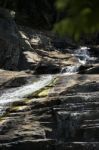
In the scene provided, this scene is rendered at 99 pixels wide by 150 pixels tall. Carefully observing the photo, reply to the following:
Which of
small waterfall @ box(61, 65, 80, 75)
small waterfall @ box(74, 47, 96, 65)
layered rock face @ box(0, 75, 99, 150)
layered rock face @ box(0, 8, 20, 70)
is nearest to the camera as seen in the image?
layered rock face @ box(0, 75, 99, 150)

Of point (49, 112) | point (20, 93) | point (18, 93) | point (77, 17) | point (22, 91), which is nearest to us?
point (77, 17)

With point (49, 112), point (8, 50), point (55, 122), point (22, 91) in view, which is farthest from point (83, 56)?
point (55, 122)

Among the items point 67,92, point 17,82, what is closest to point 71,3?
point 67,92

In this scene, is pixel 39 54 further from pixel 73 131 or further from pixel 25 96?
pixel 73 131

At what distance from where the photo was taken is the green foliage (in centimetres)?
495

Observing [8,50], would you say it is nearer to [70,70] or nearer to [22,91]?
[70,70]

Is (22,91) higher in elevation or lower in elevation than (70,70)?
lower

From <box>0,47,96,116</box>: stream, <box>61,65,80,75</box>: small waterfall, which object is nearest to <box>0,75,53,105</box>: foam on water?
<box>0,47,96,116</box>: stream

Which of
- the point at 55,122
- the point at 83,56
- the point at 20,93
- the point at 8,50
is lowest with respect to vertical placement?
the point at 55,122

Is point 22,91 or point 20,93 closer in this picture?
point 20,93

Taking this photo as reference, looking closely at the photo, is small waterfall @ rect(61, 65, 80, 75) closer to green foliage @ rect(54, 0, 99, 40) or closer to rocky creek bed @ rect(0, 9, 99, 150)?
rocky creek bed @ rect(0, 9, 99, 150)

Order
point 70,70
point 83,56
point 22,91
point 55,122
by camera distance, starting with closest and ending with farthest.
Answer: point 55,122, point 22,91, point 70,70, point 83,56

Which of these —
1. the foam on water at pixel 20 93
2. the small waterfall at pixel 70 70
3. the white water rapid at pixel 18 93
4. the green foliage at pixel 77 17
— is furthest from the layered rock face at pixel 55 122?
the small waterfall at pixel 70 70

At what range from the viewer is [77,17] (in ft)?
16.2
